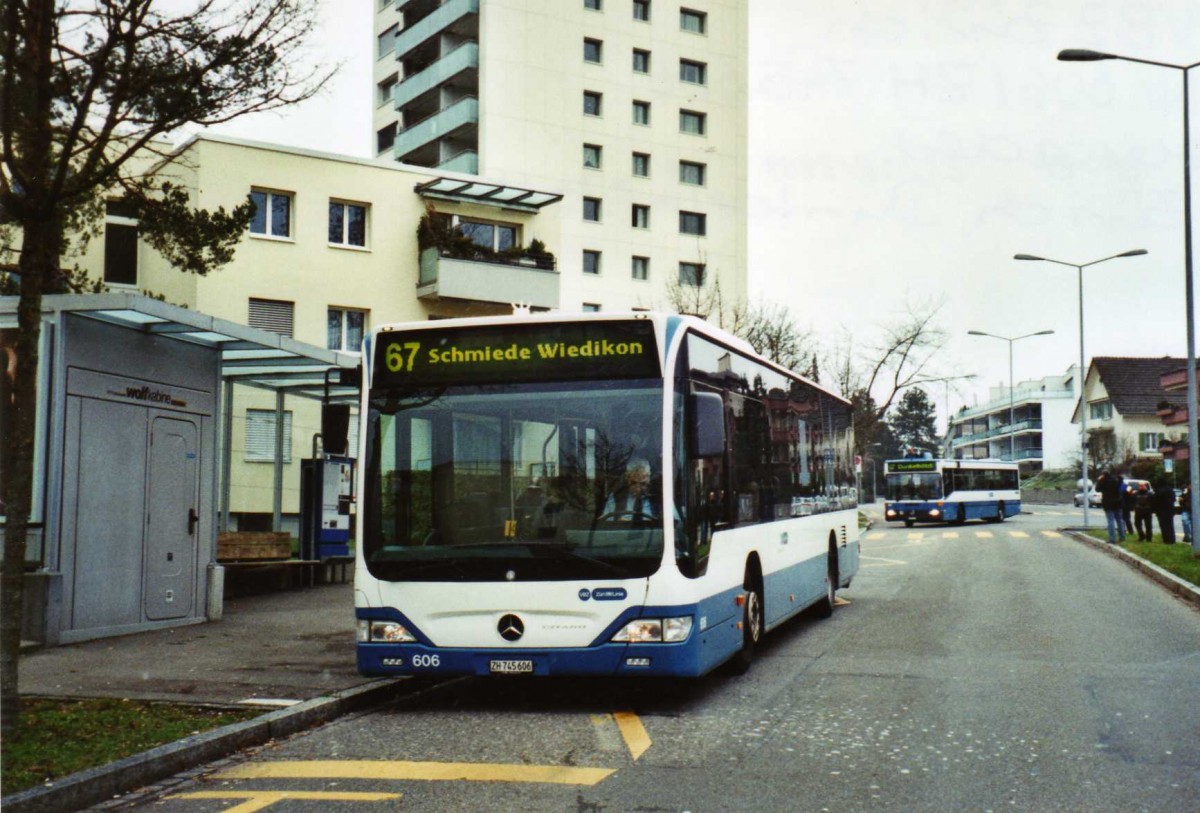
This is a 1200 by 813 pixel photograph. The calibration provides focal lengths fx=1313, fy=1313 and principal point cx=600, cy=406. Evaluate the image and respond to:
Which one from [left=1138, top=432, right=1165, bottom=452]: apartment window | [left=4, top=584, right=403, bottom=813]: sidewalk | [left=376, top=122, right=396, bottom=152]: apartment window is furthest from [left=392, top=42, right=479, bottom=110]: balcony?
[left=1138, top=432, right=1165, bottom=452]: apartment window

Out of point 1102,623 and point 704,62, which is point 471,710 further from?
point 704,62

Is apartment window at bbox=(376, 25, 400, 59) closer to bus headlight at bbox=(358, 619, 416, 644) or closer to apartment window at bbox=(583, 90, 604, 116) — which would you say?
apartment window at bbox=(583, 90, 604, 116)

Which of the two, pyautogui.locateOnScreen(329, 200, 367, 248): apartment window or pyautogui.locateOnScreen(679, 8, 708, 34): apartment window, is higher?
pyautogui.locateOnScreen(679, 8, 708, 34): apartment window

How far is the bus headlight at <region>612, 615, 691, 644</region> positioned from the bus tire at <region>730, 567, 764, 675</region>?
1854 millimetres

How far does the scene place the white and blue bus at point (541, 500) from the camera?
28.8 ft

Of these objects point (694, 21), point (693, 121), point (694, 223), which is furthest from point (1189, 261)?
point (694, 21)

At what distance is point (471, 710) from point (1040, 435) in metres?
130

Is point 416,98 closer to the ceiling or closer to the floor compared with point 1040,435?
closer to the ceiling

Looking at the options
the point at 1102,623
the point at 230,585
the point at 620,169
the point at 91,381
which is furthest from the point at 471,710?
the point at 620,169

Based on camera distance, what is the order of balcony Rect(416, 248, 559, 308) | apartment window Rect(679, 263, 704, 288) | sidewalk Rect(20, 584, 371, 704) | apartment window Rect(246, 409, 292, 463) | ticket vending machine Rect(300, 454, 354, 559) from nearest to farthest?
1. sidewalk Rect(20, 584, 371, 704)
2. ticket vending machine Rect(300, 454, 354, 559)
3. apartment window Rect(246, 409, 292, 463)
4. balcony Rect(416, 248, 559, 308)
5. apartment window Rect(679, 263, 704, 288)

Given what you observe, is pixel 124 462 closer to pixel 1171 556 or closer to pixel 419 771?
pixel 419 771

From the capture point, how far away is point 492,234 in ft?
141

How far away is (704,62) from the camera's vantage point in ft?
187

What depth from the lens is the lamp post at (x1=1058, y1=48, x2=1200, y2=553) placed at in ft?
78.5
